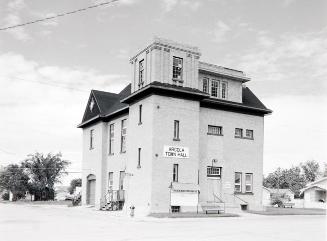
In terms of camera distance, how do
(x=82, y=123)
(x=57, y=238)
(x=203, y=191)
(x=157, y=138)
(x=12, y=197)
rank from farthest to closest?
(x=12, y=197) → (x=82, y=123) → (x=203, y=191) → (x=157, y=138) → (x=57, y=238)

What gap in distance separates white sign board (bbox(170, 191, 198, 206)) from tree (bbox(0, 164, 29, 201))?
62.2 metres

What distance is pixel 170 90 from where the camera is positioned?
31.9m

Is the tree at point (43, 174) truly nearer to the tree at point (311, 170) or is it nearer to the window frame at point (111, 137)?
the window frame at point (111, 137)

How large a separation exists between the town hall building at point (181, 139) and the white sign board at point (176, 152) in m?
0.07

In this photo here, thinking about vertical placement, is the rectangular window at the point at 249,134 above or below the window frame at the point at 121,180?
above

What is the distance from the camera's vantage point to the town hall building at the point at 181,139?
31.7 m

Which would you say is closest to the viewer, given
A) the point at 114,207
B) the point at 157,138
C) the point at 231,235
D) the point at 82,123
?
the point at 231,235

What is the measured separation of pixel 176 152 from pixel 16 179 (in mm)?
62158

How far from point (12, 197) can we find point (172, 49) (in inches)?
2838

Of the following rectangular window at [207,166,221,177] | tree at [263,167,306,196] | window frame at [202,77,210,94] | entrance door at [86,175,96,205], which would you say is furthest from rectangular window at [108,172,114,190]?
tree at [263,167,306,196]

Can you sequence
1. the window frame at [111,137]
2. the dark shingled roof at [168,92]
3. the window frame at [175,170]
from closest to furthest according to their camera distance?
the window frame at [175,170]
the dark shingled roof at [168,92]
the window frame at [111,137]

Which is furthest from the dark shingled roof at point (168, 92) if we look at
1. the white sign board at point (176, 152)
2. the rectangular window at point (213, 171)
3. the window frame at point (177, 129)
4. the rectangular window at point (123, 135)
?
the rectangular window at point (213, 171)

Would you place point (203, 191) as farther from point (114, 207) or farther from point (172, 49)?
point (172, 49)

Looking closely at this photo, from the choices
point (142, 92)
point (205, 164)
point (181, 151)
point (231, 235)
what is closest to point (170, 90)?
point (142, 92)
